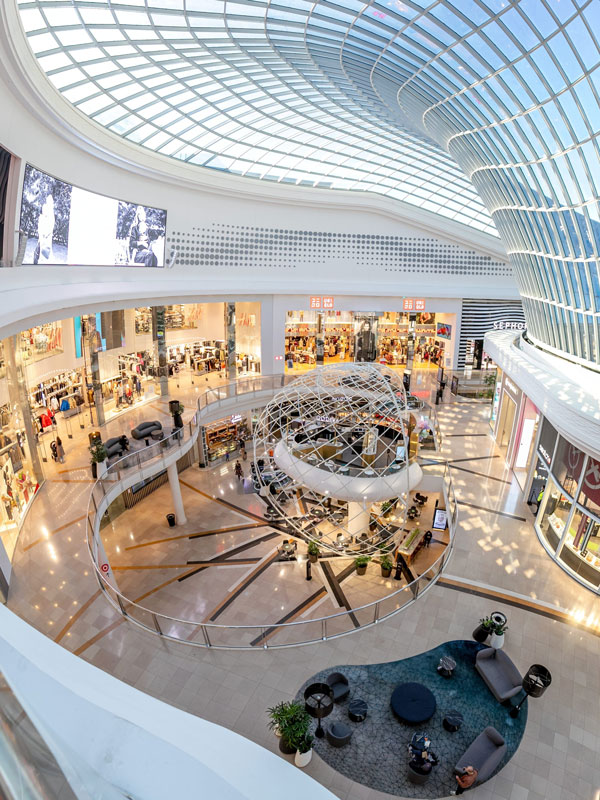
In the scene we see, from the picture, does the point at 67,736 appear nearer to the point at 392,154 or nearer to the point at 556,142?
the point at 556,142

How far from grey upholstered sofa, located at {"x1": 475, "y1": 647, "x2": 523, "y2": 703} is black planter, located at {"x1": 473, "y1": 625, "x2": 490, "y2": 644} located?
0.39 meters

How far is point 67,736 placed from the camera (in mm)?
2199

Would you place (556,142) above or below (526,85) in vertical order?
below

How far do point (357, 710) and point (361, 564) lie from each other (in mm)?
7282

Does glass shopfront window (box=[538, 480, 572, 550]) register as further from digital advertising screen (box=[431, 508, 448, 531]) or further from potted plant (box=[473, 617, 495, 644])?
potted plant (box=[473, 617, 495, 644])

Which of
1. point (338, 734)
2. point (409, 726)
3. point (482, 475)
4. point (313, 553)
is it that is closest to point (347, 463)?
point (313, 553)

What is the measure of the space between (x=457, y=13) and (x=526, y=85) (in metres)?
3.01

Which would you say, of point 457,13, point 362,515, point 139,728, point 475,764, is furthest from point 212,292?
point 139,728

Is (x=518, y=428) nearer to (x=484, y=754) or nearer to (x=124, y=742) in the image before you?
(x=484, y=754)

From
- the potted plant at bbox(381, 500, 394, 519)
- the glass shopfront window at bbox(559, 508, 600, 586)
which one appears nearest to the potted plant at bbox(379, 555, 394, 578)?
the potted plant at bbox(381, 500, 394, 519)

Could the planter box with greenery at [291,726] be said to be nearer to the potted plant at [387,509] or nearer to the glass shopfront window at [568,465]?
the glass shopfront window at [568,465]

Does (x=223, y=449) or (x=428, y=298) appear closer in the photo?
(x=223, y=449)

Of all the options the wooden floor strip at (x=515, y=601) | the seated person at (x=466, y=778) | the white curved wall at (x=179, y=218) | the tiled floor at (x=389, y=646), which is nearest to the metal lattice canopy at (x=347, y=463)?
the wooden floor strip at (x=515, y=601)

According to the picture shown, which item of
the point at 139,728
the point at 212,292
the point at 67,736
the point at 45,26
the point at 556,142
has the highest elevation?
the point at 45,26
